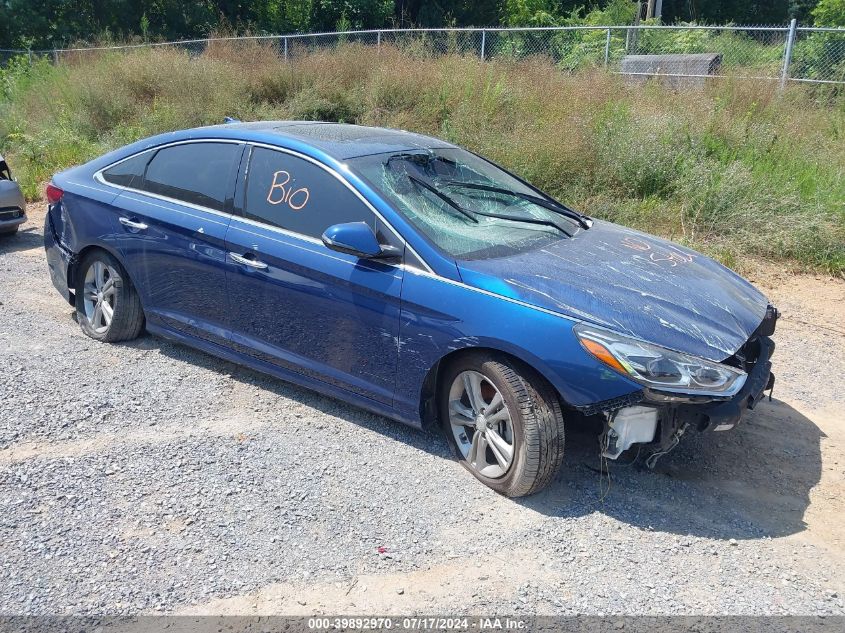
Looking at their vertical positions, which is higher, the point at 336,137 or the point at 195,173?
the point at 336,137

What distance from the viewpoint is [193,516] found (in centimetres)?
351

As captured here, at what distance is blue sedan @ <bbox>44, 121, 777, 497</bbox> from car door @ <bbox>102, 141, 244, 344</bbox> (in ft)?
0.05

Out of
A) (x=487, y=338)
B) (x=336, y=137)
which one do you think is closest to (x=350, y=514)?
(x=487, y=338)

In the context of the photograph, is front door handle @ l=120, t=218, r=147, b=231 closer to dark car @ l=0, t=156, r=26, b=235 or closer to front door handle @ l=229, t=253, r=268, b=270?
front door handle @ l=229, t=253, r=268, b=270

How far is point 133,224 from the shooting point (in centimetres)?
505

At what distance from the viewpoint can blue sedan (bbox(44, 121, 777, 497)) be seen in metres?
3.47

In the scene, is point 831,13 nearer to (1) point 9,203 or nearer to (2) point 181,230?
(1) point 9,203

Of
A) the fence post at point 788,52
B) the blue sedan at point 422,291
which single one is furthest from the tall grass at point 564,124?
the blue sedan at point 422,291

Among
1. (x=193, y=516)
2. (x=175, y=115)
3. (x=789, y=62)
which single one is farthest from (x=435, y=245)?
(x=175, y=115)

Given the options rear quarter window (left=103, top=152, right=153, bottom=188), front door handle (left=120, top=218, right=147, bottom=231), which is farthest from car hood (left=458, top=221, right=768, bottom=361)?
rear quarter window (left=103, top=152, right=153, bottom=188)

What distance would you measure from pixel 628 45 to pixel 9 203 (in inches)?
400

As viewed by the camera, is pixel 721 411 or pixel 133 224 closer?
pixel 721 411

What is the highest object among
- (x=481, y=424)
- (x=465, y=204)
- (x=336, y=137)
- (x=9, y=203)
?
(x=336, y=137)

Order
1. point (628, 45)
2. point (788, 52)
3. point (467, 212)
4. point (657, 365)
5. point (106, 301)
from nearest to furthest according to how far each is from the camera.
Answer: point (657, 365) → point (467, 212) → point (106, 301) → point (788, 52) → point (628, 45)
